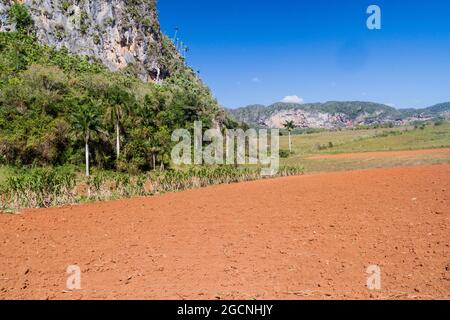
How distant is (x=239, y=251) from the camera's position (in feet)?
32.9

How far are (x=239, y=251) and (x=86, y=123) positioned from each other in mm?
38339

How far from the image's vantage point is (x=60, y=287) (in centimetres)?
762

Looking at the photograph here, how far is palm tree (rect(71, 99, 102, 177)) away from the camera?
44.1 m

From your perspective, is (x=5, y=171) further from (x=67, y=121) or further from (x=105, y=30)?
(x=105, y=30)

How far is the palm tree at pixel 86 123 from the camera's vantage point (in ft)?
145

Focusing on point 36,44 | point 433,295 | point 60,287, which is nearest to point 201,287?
point 60,287

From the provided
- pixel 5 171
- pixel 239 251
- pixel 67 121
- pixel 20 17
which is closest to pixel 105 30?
pixel 20 17

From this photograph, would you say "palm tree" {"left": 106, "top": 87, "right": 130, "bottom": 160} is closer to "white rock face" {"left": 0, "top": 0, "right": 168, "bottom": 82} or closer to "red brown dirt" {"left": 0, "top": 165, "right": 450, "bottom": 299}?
"red brown dirt" {"left": 0, "top": 165, "right": 450, "bottom": 299}

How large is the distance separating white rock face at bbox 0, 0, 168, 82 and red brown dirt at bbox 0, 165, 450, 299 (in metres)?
82.2

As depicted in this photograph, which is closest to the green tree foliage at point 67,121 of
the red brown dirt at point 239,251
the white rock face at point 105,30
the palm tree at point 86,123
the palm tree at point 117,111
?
the palm tree at point 117,111

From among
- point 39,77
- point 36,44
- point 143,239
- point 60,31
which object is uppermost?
point 60,31

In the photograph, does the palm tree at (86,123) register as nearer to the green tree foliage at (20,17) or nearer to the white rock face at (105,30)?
the green tree foliage at (20,17)
